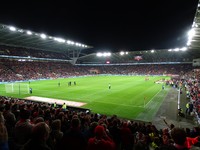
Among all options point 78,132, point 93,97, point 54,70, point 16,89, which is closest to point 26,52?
point 54,70

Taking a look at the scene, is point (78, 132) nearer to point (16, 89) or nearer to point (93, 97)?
point (93, 97)

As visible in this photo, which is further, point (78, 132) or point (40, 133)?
point (78, 132)

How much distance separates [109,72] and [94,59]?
1588cm

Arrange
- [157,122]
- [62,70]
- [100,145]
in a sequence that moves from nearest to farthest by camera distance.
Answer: [100,145] < [157,122] < [62,70]

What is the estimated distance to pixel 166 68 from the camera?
3199 inches

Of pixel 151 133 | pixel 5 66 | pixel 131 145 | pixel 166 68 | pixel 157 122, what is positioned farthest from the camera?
pixel 166 68

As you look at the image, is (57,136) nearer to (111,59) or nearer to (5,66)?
(5,66)

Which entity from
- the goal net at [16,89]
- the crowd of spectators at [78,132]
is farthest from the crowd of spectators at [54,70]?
the crowd of spectators at [78,132]

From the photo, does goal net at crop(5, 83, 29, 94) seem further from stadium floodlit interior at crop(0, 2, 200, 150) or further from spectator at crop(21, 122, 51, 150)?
spectator at crop(21, 122, 51, 150)

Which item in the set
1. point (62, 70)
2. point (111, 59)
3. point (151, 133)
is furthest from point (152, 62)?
point (151, 133)

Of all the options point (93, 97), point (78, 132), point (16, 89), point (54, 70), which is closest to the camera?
point (78, 132)

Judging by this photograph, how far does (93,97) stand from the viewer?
25312mm

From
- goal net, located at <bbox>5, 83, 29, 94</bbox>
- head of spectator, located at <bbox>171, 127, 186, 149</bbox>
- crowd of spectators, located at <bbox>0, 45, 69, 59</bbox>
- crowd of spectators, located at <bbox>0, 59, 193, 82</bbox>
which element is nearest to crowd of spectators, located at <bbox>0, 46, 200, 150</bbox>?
head of spectator, located at <bbox>171, 127, 186, 149</bbox>

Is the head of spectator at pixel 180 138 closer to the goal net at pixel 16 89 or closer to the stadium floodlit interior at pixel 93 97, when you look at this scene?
the stadium floodlit interior at pixel 93 97
